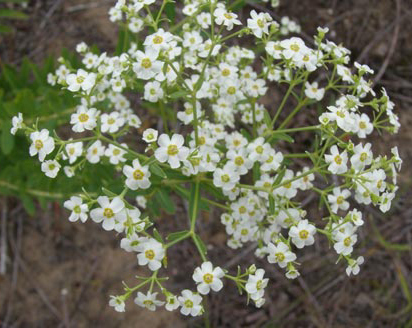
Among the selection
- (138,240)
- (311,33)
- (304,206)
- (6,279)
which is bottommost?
(6,279)

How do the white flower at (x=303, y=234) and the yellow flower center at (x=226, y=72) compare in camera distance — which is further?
the yellow flower center at (x=226, y=72)

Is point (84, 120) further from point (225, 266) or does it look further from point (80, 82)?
point (225, 266)

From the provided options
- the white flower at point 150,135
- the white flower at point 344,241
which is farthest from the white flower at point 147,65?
the white flower at point 344,241

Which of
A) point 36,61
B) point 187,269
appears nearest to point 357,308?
point 187,269

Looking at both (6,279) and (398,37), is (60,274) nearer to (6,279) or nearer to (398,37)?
(6,279)

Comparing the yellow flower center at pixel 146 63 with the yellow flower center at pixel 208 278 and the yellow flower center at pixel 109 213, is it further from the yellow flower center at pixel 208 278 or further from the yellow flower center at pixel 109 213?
the yellow flower center at pixel 208 278

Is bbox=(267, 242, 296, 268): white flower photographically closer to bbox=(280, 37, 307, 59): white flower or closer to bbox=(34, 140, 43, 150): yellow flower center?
bbox=(280, 37, 307, 59): white flower
